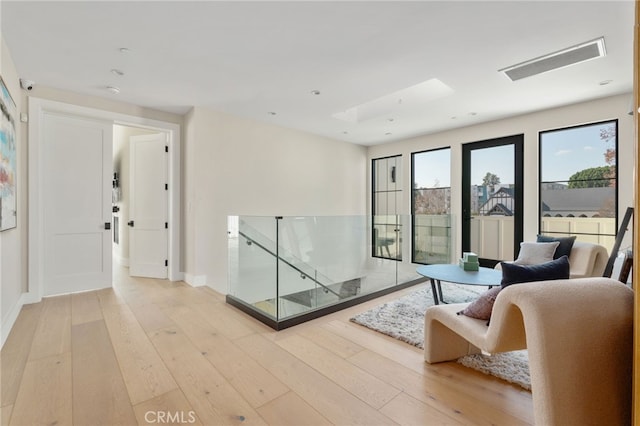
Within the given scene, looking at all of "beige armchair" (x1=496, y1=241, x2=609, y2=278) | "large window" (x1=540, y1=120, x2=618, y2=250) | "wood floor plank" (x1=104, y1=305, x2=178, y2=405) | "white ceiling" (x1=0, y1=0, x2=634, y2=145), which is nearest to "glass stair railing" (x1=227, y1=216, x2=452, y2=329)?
"wood floor plank" (x1=104, y1=305, x2=178, y2=405)

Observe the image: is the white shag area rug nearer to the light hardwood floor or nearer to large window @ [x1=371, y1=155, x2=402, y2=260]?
the light hardwood floor

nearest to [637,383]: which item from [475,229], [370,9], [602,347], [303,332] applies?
[602,347]

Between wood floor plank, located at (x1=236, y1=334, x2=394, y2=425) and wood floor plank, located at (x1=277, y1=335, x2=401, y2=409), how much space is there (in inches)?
1.8

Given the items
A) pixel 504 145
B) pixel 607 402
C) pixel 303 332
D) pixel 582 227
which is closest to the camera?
pixel 607 402

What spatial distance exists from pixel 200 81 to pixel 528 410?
158 inches

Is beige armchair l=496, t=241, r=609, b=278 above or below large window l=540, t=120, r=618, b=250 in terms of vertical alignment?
below

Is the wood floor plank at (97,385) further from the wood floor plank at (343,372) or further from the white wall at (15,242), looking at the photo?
the wood floor plank at (343,372)

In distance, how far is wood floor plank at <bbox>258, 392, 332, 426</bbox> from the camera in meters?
1.52

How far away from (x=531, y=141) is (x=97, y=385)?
5.72 m

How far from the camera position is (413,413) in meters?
1.59

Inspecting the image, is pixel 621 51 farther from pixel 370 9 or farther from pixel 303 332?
pixel 303 332

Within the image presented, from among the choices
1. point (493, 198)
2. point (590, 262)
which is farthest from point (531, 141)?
point (590, 262)

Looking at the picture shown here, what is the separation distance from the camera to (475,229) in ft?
16.9

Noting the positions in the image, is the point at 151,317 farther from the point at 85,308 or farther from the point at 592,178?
the point at 592,178
